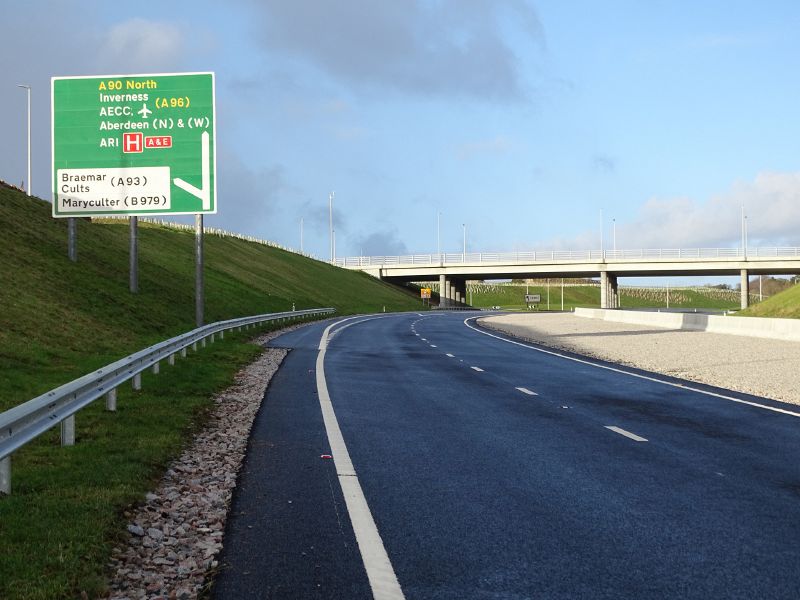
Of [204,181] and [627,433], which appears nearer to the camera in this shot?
[627,433]

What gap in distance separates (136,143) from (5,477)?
21039mm

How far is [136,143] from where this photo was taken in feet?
85.0

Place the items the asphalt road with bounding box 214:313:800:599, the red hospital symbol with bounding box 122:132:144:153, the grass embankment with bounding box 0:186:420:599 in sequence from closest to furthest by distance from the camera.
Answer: the asphalt road with bounding box 214:313:800:599, the grass embankment with bounding box 0:186:420:599, the red hospital symbol with bounding box 122:132:144:153

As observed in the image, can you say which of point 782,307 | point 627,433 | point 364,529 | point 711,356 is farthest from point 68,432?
point 782,307

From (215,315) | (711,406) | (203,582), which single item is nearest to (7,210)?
(215,315)

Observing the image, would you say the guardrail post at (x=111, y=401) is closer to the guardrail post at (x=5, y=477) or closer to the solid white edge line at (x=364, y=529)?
the solid white edge line at (x=364, y=529)

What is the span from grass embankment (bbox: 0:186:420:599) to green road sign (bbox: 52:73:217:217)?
4.29m

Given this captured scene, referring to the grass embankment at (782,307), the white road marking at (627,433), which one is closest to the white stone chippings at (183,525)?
the white road marking at (627,433)

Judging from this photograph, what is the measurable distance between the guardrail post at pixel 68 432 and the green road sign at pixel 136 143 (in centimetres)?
1750

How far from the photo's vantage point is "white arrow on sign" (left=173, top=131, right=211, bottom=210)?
84.4 ft

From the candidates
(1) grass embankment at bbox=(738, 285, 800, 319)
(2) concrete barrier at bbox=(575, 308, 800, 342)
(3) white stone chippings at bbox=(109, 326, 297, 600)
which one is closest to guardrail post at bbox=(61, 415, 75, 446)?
(3) white stone chippings at bbox=(109, 326, 297, 600)

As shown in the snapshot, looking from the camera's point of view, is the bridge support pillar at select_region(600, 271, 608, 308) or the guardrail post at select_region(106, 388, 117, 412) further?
the bridge support pillar at select_region(600, 271, 608, 308)

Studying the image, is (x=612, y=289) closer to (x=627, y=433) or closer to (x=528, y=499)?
(x=627, y=433)

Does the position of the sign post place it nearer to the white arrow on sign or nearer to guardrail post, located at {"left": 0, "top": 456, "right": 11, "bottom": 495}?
the white arrow on sign
